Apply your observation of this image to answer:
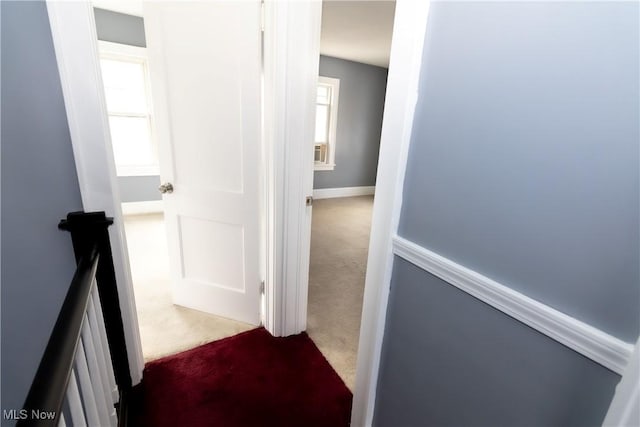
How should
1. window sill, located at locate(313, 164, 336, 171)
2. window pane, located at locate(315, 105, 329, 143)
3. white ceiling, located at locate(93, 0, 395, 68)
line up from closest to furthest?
white ceiling, located at locate(93, 0, 395, 68)
window pane, located at locate(315, 105, 329, 143)
window sill, located at locate(313, 164, 336, 171)

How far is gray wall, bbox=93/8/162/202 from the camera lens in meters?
3.53

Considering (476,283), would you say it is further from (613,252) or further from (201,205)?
(201,205)

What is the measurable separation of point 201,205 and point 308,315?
108 centimetres

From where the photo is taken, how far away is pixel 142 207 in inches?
165

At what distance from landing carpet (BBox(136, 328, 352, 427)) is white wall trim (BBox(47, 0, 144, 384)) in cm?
57

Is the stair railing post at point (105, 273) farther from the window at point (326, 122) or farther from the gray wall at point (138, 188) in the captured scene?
the window at point (326, 122)

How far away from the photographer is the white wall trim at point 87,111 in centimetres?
108

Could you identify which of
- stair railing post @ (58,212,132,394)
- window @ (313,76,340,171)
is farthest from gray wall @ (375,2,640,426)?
window @ (313,76,340,171)

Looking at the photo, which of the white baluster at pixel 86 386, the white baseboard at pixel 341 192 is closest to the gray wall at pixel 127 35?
the white baseboard at pixel 341 192

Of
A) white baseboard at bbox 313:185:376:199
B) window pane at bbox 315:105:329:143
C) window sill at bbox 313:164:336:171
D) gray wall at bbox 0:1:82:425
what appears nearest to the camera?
gray wall at bbox 0:1:82:425

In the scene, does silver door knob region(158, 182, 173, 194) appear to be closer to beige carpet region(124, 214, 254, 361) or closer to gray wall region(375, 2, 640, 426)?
beige carpet region(124, 214, 254, 361)

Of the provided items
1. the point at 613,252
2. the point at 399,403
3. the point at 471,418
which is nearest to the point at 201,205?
the point at 399,403

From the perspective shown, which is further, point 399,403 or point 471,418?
point 399,403

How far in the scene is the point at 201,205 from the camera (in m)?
1.86
